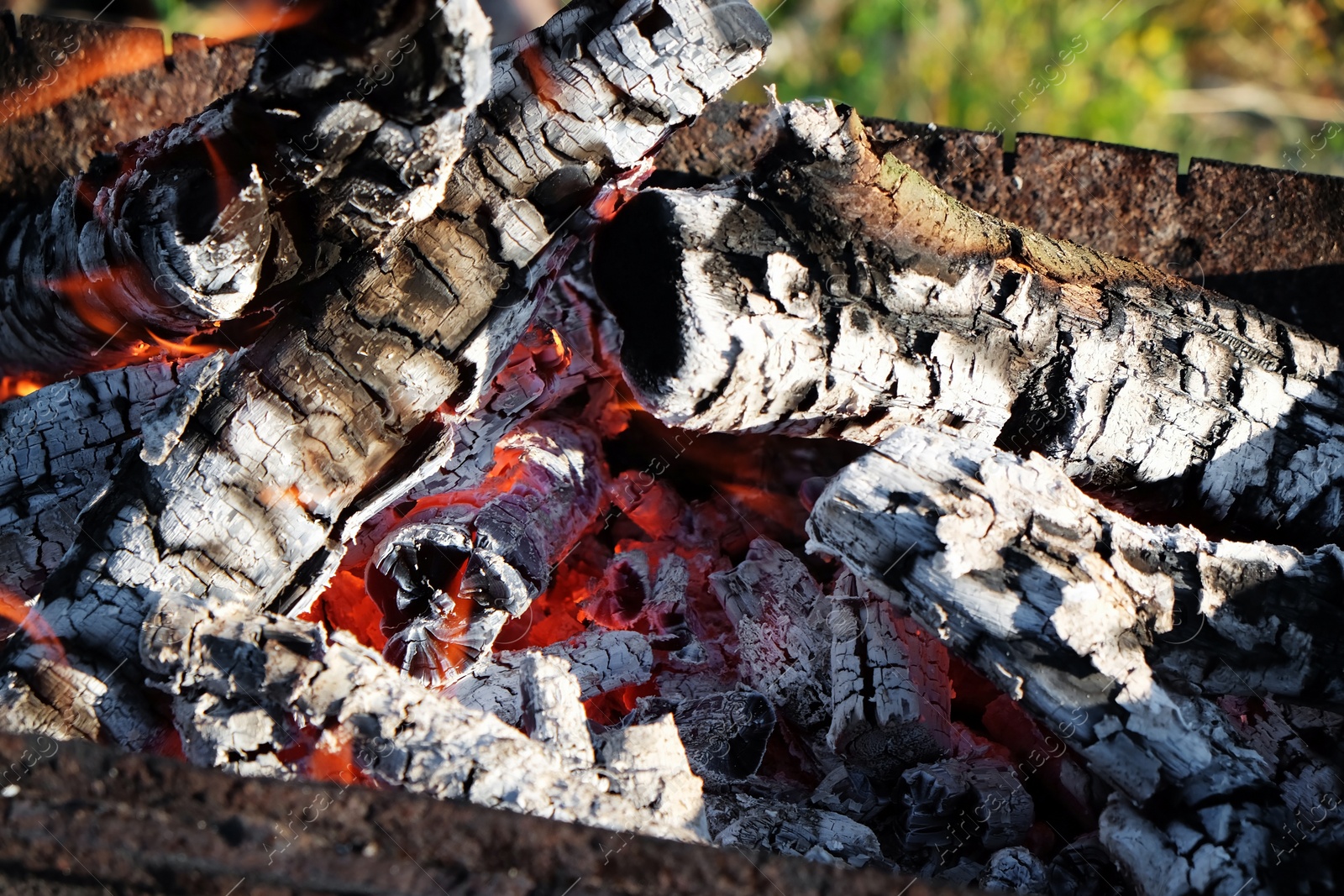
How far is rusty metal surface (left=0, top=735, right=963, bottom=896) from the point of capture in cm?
108

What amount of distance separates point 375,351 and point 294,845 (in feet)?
3.05

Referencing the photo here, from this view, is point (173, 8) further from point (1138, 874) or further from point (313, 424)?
point (1138, 874)

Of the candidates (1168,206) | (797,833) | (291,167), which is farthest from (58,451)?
(1168,206)

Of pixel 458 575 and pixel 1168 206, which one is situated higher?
pixel 458 575

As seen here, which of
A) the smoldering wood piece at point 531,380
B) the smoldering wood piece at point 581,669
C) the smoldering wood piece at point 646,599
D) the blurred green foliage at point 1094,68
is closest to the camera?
the smoldering wood piece at point 581,669

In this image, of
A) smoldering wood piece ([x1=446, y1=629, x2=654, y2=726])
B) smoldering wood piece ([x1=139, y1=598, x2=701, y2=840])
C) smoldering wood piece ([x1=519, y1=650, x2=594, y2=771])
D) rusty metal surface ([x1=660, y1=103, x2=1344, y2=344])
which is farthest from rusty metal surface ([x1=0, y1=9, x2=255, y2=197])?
smoldering wood piece ([x1=519, y1=650, x2=594, y2=771])

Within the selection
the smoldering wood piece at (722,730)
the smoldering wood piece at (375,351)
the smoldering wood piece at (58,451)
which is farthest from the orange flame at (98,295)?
the smoldering wood piece at (722,730)

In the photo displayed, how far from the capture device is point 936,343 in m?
1.92

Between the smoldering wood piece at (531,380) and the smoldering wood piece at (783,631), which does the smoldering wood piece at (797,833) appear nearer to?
the smoldering wood piece at (783,631)

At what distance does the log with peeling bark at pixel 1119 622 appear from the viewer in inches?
61.1

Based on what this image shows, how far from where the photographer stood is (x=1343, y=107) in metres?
4.70

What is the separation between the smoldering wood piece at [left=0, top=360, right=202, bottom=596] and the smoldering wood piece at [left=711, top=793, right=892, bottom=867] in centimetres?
152

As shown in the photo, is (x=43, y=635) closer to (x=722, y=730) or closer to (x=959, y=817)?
(x=722, y=730)

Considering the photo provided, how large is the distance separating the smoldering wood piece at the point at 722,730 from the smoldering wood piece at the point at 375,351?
816 millimetres
